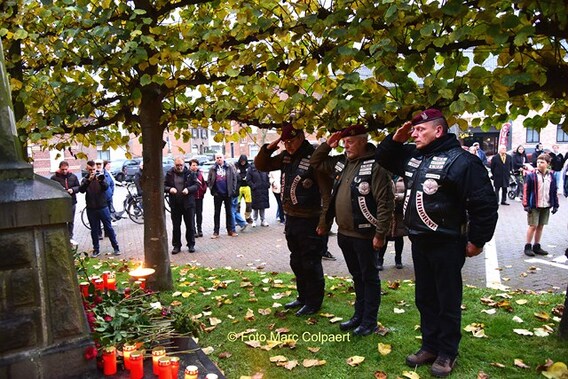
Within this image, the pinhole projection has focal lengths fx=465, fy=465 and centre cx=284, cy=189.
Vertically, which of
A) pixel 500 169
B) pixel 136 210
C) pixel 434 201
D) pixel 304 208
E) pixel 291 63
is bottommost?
pixel 136 210

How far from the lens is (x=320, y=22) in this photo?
13.2 feet

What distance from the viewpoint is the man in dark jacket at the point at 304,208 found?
509 cm

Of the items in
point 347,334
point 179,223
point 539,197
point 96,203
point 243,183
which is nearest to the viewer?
point 347,334

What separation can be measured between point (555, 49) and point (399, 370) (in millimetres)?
2852

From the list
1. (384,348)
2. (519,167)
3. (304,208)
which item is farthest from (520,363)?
(519,167)

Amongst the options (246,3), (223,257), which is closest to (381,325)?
(246,3)

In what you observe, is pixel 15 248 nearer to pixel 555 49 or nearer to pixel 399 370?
pixel 399 370

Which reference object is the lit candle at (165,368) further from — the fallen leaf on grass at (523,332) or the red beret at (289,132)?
the fallen leaf on grass at (523,332)

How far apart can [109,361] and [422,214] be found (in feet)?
8.12

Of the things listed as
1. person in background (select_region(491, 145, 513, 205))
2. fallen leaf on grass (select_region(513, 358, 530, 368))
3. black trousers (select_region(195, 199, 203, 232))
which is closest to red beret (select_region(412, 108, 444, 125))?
fallen leaf on grass (select_region(513, 358, 530, 368))

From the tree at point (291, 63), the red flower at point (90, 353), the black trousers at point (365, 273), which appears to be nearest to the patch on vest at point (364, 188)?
the black trousers at point (365, 273)

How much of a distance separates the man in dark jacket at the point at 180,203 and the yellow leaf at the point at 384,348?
20.4ft

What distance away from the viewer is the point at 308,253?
16.8ft

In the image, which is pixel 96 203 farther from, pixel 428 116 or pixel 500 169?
pixel 500 169
